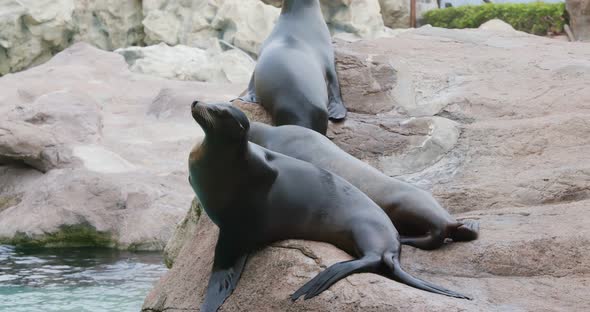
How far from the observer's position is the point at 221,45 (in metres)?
19.4

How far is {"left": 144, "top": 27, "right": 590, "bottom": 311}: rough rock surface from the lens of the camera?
3143 mm

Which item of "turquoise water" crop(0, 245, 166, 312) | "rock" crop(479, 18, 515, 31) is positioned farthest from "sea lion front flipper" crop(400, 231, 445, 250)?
"rock" crop(479, 18, 515, 31)

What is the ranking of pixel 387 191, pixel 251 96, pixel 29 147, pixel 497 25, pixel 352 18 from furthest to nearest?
pixel 352 18 → pixel 497 25 → pixel 29 147 → pixel 251 96 → pixel 387 191

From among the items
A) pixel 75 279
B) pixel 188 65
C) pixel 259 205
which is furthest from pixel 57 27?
pixel 259 205

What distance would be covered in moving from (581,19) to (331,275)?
15714mm

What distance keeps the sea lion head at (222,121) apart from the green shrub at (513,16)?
17820 millimetres

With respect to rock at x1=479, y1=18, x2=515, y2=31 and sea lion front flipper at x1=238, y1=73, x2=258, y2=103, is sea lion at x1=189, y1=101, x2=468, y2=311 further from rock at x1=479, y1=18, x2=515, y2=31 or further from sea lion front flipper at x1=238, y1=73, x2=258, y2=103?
rock at x1=479, y1=18, x2=515, y2=31

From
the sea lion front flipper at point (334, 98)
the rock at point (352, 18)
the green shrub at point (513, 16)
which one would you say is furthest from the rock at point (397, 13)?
the sea lion front flipper at point (334, 98)

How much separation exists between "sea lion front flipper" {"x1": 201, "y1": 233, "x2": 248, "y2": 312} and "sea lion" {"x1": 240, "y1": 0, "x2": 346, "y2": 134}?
1.35 m

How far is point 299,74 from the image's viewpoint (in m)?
5.02

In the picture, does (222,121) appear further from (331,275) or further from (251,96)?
(251,96)

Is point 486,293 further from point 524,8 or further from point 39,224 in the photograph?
point 524,8

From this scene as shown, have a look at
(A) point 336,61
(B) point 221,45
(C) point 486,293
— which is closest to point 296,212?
(C) point 486,293

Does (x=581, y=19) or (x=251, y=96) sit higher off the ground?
(x=251, y=96)
